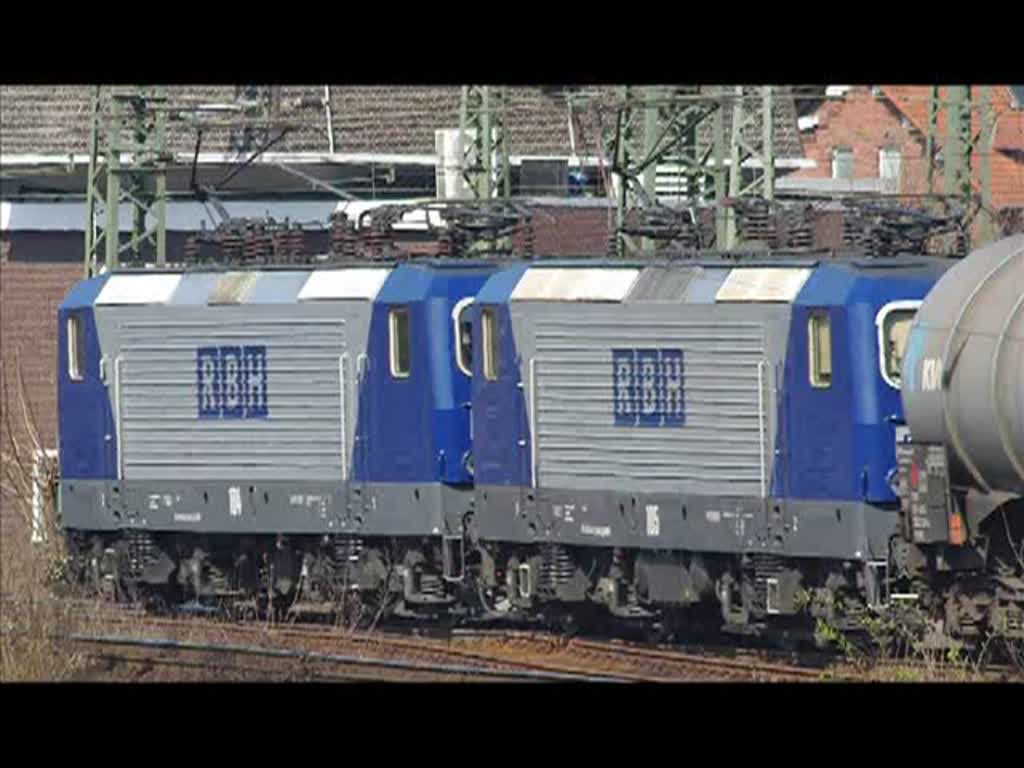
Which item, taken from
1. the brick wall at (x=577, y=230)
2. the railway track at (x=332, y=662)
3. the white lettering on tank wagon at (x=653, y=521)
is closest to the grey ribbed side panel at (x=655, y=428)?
the white lettering on tank wagon at (x=653, y=521)

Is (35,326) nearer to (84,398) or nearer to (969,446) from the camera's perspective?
(84,398)

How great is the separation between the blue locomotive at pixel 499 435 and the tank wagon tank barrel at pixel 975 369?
2.72ft

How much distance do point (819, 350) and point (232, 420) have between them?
7.49m

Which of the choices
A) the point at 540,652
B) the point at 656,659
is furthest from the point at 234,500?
the point at 656,659

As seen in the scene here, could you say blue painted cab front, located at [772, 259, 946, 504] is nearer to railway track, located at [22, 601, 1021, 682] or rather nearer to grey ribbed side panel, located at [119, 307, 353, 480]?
railway track, located at [22, 601, 1021, 682]

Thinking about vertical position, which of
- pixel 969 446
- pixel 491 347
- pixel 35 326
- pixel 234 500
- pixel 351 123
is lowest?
pixel 234 500

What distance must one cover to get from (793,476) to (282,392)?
6529 mm

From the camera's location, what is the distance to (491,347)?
24828 mm

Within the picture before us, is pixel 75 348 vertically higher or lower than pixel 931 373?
higher

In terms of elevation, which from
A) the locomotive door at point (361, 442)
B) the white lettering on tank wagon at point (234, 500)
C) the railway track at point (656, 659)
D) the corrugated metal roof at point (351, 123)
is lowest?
the railway track at point (656, 659)

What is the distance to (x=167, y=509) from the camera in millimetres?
27562

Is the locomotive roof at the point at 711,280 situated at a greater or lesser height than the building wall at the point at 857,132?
lesser

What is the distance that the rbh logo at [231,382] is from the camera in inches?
1046

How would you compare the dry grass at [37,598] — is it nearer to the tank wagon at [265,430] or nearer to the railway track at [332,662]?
the railway track at [332,662]
